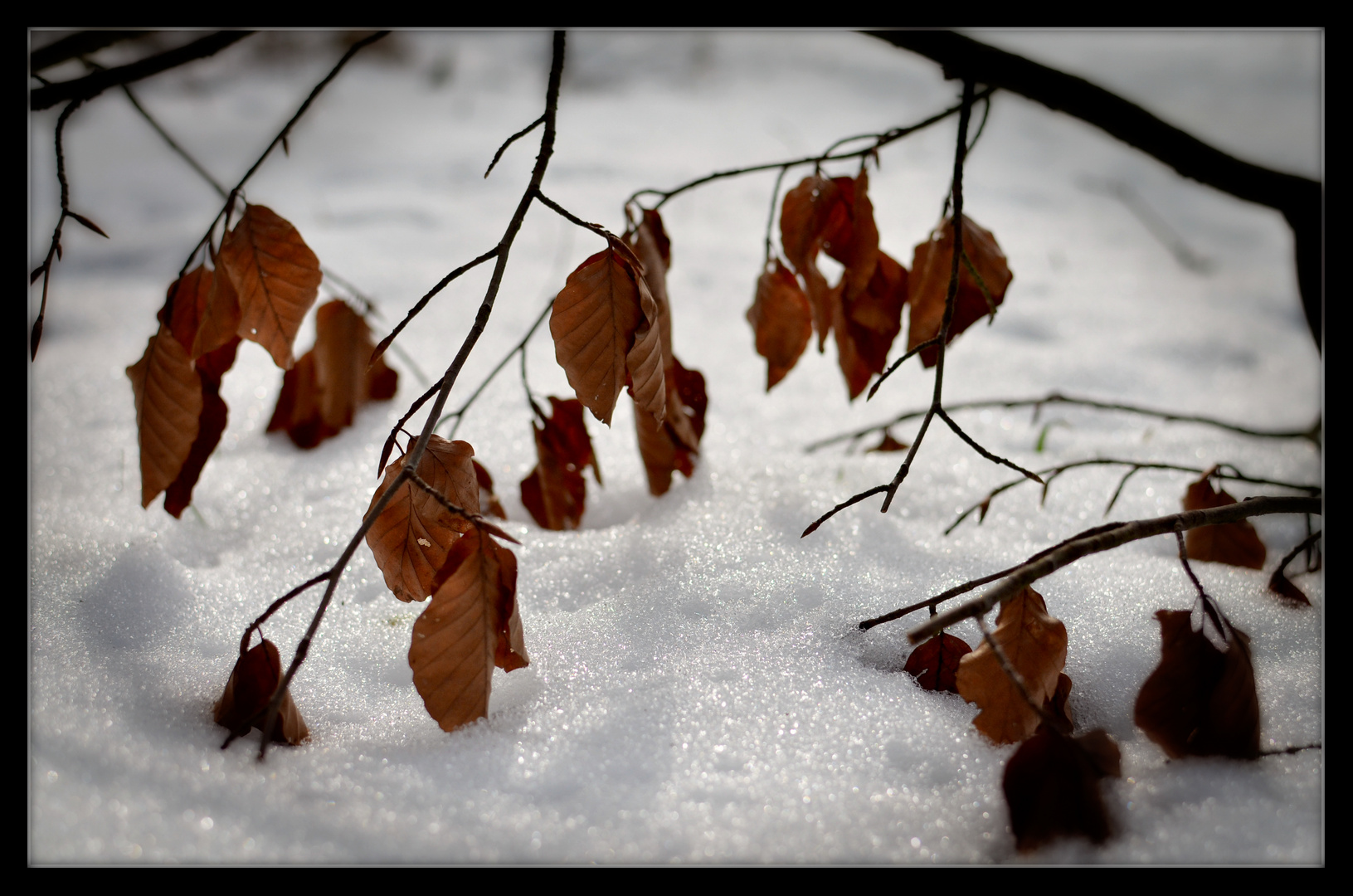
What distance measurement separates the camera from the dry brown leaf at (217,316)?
63 centimetres

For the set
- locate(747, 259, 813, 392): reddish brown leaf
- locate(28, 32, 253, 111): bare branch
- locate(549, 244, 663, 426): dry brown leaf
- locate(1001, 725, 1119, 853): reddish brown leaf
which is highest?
locate(28, 32, 253, 111): bare branch

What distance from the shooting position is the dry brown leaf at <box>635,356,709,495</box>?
0.87 metres

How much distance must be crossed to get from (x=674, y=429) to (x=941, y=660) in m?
0.34

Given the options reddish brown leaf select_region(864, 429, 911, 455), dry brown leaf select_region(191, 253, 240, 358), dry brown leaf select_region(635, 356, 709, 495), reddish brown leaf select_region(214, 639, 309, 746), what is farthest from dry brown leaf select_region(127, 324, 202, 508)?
reddish brown leaf select_region(864, 429, 911, 455)

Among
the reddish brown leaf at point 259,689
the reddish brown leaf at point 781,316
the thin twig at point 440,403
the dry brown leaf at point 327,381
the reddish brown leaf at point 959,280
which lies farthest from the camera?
the dry brown leaf at point 327,381

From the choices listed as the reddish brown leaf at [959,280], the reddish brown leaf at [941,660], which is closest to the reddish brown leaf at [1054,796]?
the reddish brown leaf at [941,660]

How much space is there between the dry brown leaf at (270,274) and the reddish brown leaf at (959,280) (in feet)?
1.53

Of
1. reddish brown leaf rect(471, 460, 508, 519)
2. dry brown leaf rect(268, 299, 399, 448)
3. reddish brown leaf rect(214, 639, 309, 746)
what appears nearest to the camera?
reddish brown leaf rect(214, 639, 309, 746)

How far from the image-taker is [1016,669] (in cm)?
58

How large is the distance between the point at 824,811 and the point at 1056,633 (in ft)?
0.63

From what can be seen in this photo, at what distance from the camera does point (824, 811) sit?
1.78 feet

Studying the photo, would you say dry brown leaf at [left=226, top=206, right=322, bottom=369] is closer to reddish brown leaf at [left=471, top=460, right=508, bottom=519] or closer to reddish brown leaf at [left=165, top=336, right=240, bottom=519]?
reddish brown leaf at [left=165, top=336, right=240, bottom=519]

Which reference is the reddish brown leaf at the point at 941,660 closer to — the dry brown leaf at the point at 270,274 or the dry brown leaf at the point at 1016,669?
the dry brown leaf at the point at 1016,669

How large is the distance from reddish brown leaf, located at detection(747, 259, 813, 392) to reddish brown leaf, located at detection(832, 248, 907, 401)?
1.6 inches
